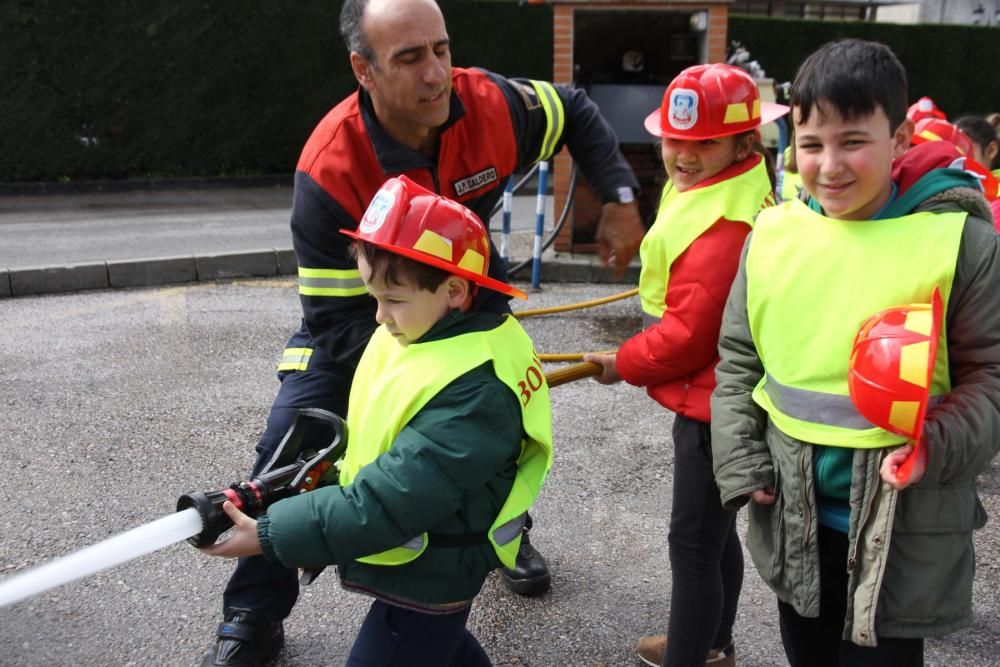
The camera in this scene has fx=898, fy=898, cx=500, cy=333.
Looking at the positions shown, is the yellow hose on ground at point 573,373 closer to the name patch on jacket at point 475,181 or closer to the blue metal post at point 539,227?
the name patch on jacket at point 475,181

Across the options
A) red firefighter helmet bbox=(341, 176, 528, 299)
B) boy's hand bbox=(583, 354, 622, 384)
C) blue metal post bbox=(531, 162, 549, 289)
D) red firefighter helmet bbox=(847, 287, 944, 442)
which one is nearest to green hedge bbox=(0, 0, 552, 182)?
blue metal post bbox=(531, 162, 549, 289)

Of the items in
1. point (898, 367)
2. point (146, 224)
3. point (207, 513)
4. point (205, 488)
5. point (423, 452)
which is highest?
point (898, 367)

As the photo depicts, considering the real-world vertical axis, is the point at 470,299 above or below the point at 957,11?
above

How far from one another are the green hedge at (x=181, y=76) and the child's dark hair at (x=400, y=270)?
516 inches

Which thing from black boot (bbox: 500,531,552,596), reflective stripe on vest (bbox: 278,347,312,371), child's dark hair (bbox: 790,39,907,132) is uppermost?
child's dark hair (bbox: 790,39,907,132)

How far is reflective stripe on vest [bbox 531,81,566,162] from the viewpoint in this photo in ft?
9.54

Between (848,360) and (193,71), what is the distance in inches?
542

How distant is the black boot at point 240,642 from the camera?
8.59 ft

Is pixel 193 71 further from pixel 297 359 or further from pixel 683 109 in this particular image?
pixel 683 109

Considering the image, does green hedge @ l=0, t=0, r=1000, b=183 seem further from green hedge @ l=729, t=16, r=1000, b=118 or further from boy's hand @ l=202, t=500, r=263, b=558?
boy's hand @ l=202, t=500, r=263, b=558

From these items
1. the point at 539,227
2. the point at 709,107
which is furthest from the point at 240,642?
the point at 539,227

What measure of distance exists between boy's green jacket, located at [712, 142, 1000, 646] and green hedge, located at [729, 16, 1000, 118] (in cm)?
1464

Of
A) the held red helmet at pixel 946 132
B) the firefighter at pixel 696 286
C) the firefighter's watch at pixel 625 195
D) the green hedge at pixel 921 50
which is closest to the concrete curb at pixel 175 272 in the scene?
the held red helmet at pixel 946 132

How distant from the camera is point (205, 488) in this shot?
3875mm
